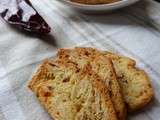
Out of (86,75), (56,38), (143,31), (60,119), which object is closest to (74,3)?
(56,38)

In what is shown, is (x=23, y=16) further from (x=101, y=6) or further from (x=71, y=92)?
(x=71, y=92)

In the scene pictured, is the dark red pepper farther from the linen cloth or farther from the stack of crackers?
the stack of crackers

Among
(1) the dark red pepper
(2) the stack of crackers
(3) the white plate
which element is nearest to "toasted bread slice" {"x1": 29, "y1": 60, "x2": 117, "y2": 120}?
(2) the stack of crackers

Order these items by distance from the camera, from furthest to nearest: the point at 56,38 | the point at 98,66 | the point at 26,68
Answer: the point at 56,38, the point at 26,68, the point at 98,66

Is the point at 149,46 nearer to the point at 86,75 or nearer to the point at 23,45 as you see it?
the point at 86,75

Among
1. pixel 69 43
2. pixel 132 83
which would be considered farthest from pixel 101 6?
pixel 132 83

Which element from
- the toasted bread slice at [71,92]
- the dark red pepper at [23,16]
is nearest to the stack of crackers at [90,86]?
the toasted bread slice at [71,92]

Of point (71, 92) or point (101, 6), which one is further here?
point (101, 6)
